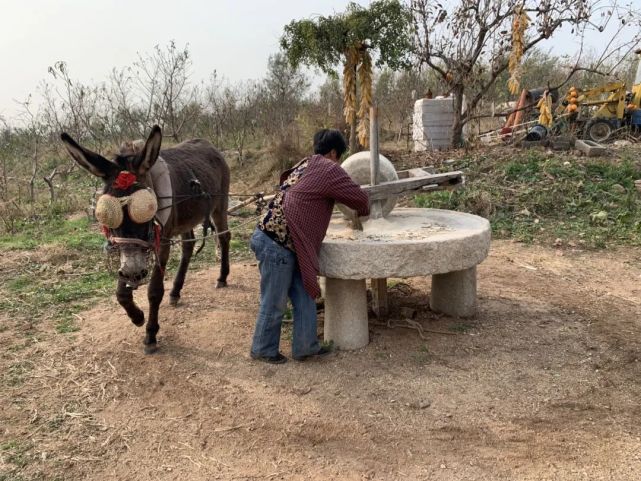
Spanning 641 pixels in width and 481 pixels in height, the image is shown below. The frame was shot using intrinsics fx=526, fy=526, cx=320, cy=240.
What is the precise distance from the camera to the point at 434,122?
11914mm

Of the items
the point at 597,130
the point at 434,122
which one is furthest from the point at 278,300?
the point at 597,130

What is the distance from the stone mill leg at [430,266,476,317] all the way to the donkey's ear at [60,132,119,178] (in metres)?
2.66

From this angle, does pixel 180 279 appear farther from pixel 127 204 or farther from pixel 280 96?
pixel 280 96

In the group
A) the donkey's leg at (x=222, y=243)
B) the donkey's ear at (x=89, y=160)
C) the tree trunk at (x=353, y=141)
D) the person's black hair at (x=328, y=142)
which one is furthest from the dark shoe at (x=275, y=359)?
the tree trunk at (x=353, y=141)

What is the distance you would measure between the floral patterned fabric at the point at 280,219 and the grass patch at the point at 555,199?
4.38 meters

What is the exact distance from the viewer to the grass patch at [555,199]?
6.97 m

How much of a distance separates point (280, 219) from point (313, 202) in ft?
0.84

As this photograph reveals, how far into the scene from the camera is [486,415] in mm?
3070

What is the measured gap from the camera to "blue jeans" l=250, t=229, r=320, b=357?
352 cm

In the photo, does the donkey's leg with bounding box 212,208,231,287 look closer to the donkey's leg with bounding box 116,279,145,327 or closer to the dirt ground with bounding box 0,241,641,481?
the dirt ground with bounding box 0,241,641,481

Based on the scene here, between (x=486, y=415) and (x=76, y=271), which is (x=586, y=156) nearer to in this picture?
(x=486, y=415)

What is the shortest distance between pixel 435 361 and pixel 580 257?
3444mm

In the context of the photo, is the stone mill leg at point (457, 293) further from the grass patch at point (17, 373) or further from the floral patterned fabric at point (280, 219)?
the grass patch at point (17, 373)

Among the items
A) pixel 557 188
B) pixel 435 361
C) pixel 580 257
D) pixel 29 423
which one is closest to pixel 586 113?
pixel 557 188
